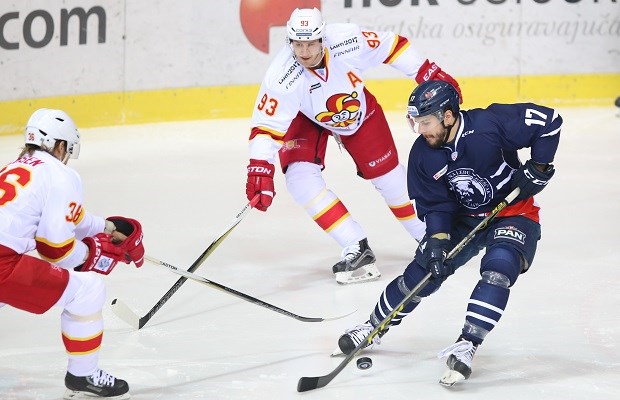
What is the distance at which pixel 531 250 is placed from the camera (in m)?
3.92

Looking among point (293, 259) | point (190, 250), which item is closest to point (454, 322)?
point (293, 259)

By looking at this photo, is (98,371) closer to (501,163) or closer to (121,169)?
(501,163)

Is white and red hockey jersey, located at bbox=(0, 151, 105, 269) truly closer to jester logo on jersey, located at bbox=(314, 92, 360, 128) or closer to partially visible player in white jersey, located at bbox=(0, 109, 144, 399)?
partially visible player in white jersey, located at bbox=(0, 109, 144, 399)

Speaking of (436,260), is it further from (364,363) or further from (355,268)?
(355,268)

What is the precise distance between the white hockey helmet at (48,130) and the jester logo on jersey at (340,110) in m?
1.62

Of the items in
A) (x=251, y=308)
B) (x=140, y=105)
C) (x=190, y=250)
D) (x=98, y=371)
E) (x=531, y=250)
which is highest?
(x=531, y=250)

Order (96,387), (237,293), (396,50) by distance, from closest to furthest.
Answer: (96,387) < (237,293) < (396,50)

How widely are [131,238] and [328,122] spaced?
148cm

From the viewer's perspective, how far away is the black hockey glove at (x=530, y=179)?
3.91 meters

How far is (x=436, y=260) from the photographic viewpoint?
385cm

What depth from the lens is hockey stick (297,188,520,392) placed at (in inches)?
150

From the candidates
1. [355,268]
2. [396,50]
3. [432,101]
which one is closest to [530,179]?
[432,101]

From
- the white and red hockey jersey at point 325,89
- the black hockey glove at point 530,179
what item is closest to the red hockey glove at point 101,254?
the white and red hockey jersey at point 325,89

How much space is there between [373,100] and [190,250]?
3.71 ft
